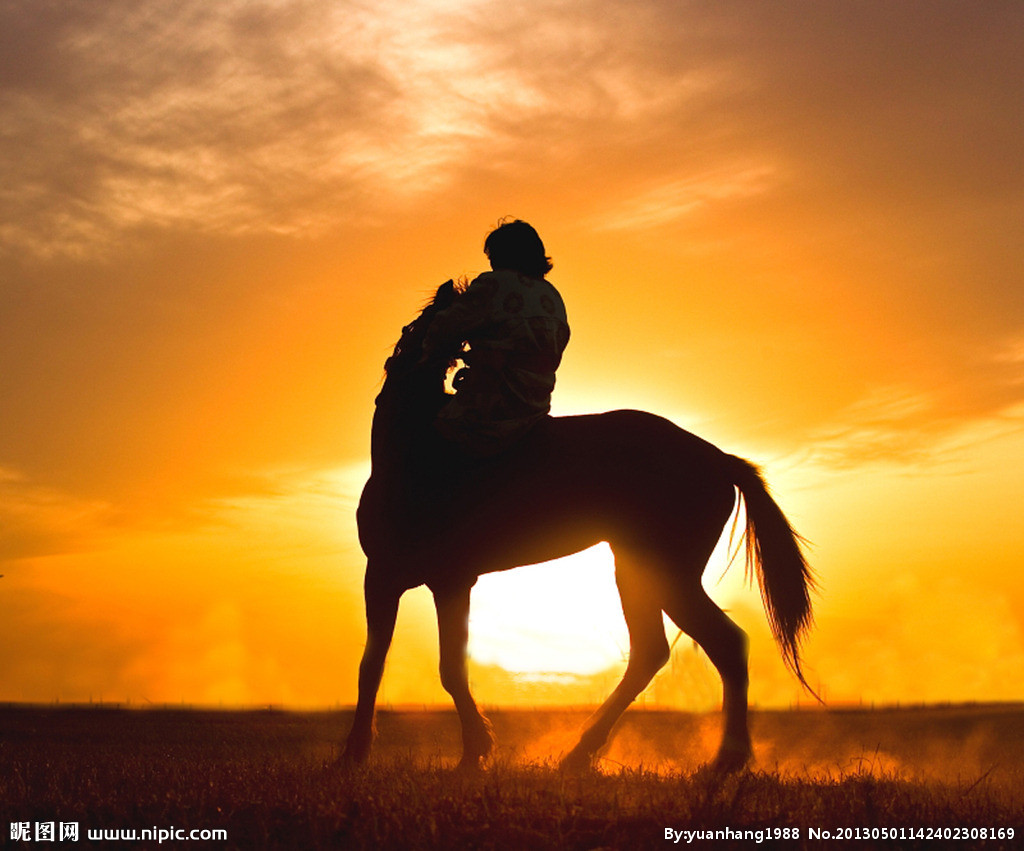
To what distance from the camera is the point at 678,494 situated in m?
6.68

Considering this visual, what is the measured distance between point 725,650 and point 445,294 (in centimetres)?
298

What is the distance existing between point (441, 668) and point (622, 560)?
142 centimetres

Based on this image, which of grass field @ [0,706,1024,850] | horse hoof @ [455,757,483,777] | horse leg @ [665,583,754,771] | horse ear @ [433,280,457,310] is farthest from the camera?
horse ear @ [433,280,457,310]

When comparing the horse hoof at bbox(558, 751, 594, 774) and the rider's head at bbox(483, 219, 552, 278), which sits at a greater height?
the rider's head at bbox(483, 219, 552, 278)

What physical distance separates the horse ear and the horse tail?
2.37 metres

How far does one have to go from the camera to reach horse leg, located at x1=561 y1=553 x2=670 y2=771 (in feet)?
22.4

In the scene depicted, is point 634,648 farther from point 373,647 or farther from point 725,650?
point 373,647

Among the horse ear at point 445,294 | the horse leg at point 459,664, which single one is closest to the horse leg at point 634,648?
the horse leg at point 459,664

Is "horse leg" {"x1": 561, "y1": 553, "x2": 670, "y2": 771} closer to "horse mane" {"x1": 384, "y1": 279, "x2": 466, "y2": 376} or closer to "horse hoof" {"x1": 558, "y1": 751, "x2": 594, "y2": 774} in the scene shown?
"horse hoof" {"x1": 558, "y1": 751, "x2": 594, "y2": 774}

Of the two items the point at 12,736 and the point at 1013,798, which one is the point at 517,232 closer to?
the point at 1013,798

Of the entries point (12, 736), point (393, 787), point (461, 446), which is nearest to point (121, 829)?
point (393, 787)

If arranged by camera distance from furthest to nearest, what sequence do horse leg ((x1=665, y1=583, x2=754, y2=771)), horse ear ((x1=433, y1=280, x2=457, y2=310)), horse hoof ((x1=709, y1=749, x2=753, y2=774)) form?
horse ear ((x1=433, y1=280, x2=457, y2=310)) → horse leg ((x1=665, y1=583, x2=754, y2=771)) → horse hoof ((x1=709, y1=749, x2=753, y2=774))

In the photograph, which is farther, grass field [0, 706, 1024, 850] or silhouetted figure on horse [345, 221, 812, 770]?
silhouetted figure on horse [345, 221, 812, 770]

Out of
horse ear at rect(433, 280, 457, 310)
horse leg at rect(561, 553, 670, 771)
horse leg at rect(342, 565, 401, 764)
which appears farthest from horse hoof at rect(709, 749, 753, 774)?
horse ear at rect(433, 280, 457, 310)
